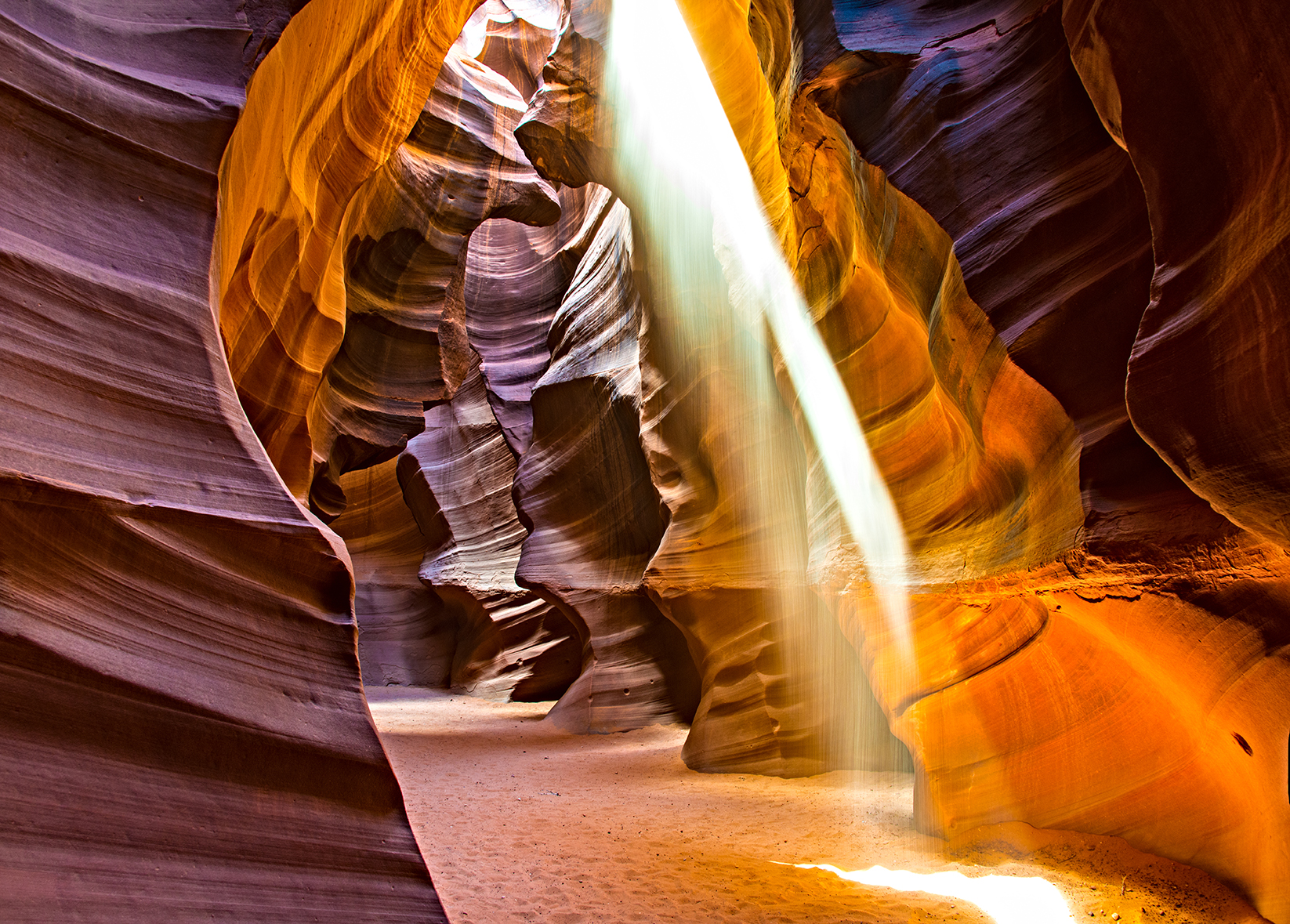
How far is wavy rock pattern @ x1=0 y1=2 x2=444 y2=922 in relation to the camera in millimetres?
2199

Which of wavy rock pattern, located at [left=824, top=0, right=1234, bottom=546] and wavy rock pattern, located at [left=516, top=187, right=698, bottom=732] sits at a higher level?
wavy rock pattern, located at [left=824, top=0, right=1234, bottom=546]

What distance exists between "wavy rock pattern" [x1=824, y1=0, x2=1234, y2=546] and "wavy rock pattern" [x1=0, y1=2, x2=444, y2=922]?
3.03 meters

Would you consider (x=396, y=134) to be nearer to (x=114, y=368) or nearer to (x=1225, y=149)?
(x=114, y=368)

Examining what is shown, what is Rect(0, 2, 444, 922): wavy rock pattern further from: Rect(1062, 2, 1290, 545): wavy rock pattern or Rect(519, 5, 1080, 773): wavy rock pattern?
Rect(519, 5, 1080, 773): wavy rock pattern

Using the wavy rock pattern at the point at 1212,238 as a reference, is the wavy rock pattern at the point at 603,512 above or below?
below

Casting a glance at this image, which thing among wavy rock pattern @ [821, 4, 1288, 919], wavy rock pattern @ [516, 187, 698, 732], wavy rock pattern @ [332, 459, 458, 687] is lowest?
wavy rock pattern @ [332, 459, 458, 687]

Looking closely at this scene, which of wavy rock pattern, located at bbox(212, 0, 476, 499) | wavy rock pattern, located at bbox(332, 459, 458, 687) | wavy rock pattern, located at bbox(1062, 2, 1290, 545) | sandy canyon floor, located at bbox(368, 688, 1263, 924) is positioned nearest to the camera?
wavy rock pattern, located at bbox(1062, 2, 1290, 545)

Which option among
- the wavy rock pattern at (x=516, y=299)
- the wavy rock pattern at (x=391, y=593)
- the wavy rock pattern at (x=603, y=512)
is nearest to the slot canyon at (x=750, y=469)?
the wavy rock pattern at (x=603, y=512)

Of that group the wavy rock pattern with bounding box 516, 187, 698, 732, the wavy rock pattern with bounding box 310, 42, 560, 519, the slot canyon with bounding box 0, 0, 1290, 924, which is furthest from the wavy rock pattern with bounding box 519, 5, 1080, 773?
the wavy rock pattern with bounding box 310, 42, 560, 519

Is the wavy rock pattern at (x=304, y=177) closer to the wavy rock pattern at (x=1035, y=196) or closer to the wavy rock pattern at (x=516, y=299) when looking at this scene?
the wavy rock pattern at (x=1035, y=196)

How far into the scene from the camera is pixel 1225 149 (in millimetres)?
2564

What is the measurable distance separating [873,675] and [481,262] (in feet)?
49.8

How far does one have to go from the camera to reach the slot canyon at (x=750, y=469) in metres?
2.41

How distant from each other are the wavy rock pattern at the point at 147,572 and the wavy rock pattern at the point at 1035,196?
9.95 feet
